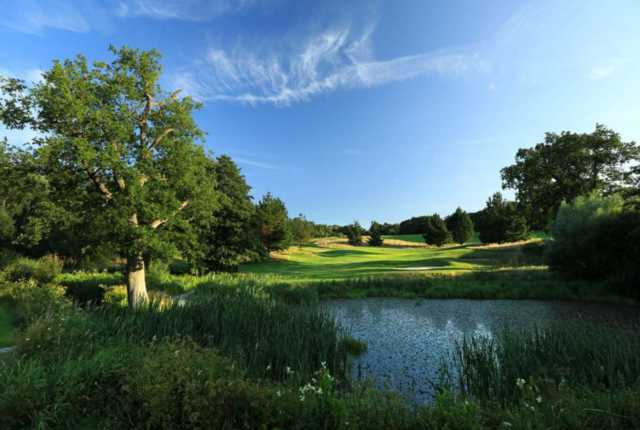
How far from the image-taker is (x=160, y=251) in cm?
916

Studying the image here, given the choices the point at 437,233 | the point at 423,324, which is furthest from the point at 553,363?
the point at 437,233

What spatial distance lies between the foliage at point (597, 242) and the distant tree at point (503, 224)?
2086 centimetres

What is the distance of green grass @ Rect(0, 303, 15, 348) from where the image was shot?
21.5ft

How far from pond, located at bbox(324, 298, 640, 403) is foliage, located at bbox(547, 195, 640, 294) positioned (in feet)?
7.60

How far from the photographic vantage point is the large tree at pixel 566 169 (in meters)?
24.5

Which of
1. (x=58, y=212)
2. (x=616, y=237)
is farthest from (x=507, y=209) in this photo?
(x=58, y=212)

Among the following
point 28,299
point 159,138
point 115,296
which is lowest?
point 115,296

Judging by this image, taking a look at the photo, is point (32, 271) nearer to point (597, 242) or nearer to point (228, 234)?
point (228, 234)

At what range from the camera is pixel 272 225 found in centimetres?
2730

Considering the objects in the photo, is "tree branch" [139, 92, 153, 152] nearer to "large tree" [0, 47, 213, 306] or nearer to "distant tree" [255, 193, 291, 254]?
"large tree" [0, 47, 213, 306]

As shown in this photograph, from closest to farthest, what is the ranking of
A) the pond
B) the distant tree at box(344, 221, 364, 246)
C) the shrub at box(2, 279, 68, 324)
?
the pond → the shrub at box(2, 279, 68, 324) → the distant tree at box(344, 221, 364, 246)

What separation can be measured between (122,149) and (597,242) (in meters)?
20.0

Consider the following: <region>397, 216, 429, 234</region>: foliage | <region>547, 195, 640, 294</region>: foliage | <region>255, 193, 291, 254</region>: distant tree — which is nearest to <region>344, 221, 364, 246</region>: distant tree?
<region>397, 216, 429, 234</region>: foliage

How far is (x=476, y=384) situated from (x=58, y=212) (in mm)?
11059
